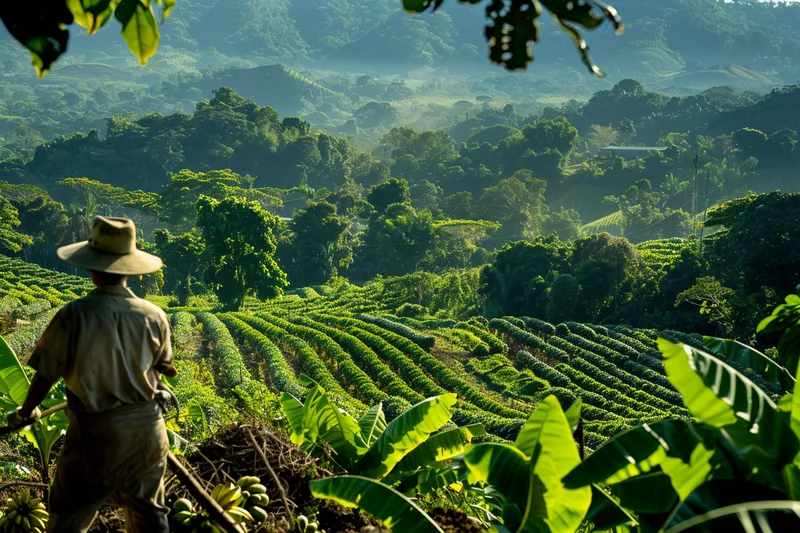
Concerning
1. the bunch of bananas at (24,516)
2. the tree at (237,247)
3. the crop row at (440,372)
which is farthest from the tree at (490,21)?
the tree at (237,247)

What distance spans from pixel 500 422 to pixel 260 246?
17844mm

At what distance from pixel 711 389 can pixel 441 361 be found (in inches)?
762

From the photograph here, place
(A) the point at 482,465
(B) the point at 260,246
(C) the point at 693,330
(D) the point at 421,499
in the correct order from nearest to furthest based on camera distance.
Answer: (A) the point at 482,465
(D) the point at 421,499
(C) the point at 693,330
(B) the point at 260,246

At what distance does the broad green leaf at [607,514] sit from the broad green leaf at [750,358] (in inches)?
43.1

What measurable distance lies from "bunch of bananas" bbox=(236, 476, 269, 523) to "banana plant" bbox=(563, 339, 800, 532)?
146 centimetres

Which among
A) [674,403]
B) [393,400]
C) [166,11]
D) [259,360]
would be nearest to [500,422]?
[393,400]

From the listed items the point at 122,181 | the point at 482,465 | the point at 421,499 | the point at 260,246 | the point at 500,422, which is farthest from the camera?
the point at 122,181

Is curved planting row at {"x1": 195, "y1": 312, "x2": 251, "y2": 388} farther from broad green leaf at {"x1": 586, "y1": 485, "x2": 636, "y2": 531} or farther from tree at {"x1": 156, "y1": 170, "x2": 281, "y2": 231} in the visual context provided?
tree at {"x1": 156, "y1": 170, "x2": 281, "y2": 231}

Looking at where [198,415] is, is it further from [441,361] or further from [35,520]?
[441,361]

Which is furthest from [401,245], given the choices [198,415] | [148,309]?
[148,309]

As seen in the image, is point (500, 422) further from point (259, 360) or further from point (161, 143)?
point (161, 143)

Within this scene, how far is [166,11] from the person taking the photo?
1.92 metres

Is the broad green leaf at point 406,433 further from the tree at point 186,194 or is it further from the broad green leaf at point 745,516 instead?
the tree at point 186,194

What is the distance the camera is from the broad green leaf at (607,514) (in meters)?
3.11
